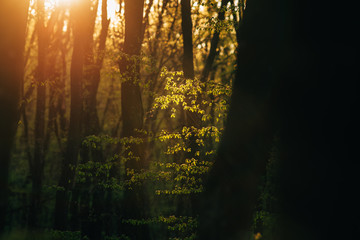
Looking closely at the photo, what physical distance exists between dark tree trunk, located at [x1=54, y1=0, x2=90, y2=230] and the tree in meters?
7.93

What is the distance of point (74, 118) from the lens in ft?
35.0

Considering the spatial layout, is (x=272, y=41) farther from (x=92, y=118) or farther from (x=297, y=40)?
(x=92, y=118)

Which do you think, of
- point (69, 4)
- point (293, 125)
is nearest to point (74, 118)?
point (69, 4)

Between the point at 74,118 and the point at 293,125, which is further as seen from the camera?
the point at 74,118

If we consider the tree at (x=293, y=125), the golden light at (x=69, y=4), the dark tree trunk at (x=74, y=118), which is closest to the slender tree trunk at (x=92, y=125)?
the golden light at (x=69, y=4)

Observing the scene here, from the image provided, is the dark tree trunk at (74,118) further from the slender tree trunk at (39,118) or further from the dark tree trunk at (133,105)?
the slender tree trunk at (39,118)

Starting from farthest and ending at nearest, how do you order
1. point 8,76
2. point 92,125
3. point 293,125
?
point 92,125
point 8,76
point 293,125

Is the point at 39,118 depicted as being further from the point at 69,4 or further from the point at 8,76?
the point at 8,76

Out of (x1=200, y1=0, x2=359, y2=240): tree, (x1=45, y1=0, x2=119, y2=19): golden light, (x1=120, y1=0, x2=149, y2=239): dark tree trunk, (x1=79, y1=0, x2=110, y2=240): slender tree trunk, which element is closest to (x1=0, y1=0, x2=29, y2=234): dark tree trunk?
(x1=200, y1=0, x2=359, y2=240): tree

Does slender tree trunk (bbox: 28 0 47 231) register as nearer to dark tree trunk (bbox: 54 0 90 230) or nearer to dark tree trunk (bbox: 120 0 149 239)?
dark tree trunk (bbox: 54 0 90 230)

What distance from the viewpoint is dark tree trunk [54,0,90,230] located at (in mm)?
10594

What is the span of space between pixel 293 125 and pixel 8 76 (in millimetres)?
3391

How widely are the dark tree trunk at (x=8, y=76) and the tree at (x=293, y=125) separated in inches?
101

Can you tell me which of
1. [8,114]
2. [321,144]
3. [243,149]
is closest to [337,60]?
[321,144]
